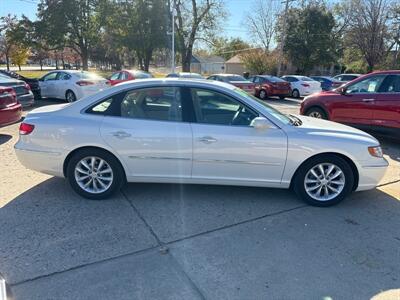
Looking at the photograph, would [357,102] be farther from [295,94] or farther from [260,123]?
[295,94]

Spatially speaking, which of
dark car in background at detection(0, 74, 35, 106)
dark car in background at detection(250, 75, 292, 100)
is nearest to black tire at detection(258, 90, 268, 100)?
dark car in background at detection(250, 75, 292, 100)

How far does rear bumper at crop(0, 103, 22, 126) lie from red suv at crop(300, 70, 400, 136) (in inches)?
281

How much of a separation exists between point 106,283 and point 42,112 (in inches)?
99.6

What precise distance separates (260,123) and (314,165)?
0.90 m

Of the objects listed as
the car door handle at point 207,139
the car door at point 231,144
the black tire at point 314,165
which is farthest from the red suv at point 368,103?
the car door handle at point 207,139

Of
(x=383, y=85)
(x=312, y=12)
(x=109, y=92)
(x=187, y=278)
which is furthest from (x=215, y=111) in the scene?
(x=312, y=12)

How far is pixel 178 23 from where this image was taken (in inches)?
1291

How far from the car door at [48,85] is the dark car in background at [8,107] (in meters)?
5.96

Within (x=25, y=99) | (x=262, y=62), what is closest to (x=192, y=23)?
(x=262, y=62)

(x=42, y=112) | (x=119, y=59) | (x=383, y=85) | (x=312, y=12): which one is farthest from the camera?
(x=119, y=59)

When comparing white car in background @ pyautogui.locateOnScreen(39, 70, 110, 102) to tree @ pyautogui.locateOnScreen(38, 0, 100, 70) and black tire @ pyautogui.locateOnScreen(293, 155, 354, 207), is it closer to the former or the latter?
black tire @ pyautogui.locateOnScreen(293, 155, 354, 207)

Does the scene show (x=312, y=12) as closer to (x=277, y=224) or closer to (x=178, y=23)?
(x=178, y=23)

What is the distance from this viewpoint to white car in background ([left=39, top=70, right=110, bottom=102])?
11961 millimetres

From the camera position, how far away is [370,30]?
36719 mm
